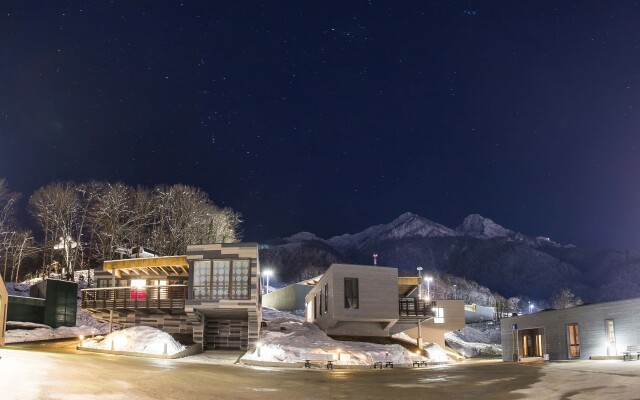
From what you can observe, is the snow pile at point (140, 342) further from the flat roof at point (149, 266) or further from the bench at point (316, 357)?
the bench at point (316, 357)

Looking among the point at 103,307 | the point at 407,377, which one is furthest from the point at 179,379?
the point at 103,307

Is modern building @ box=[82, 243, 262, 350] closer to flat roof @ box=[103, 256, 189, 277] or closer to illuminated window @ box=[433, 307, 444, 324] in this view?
flat roof @ box=[103, 256, 189, 277]

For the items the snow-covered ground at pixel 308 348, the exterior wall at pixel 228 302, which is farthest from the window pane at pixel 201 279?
the snow-covered ground at pixel 308 348

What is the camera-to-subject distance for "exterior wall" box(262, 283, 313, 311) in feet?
215

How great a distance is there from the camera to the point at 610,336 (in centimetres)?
3183

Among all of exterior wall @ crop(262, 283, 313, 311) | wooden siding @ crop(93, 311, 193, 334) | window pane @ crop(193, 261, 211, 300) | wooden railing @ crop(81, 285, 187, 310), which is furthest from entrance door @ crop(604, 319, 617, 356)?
A: exterior wall @ crop(262, 283, 313, 311)

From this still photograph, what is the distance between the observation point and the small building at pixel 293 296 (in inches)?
2574

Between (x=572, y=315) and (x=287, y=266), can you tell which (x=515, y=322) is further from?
(x=287, y=266)

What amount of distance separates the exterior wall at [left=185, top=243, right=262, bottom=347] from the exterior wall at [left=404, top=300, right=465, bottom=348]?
2107 cm

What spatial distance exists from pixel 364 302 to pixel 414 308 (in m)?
5.15

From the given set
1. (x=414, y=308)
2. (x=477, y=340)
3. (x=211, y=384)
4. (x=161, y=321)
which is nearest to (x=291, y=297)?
(x=414, y=308)

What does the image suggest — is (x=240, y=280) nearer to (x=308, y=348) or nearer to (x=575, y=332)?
(x=308, y=348)

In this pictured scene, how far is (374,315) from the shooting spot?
39688 mm

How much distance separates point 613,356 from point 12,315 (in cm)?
4011
